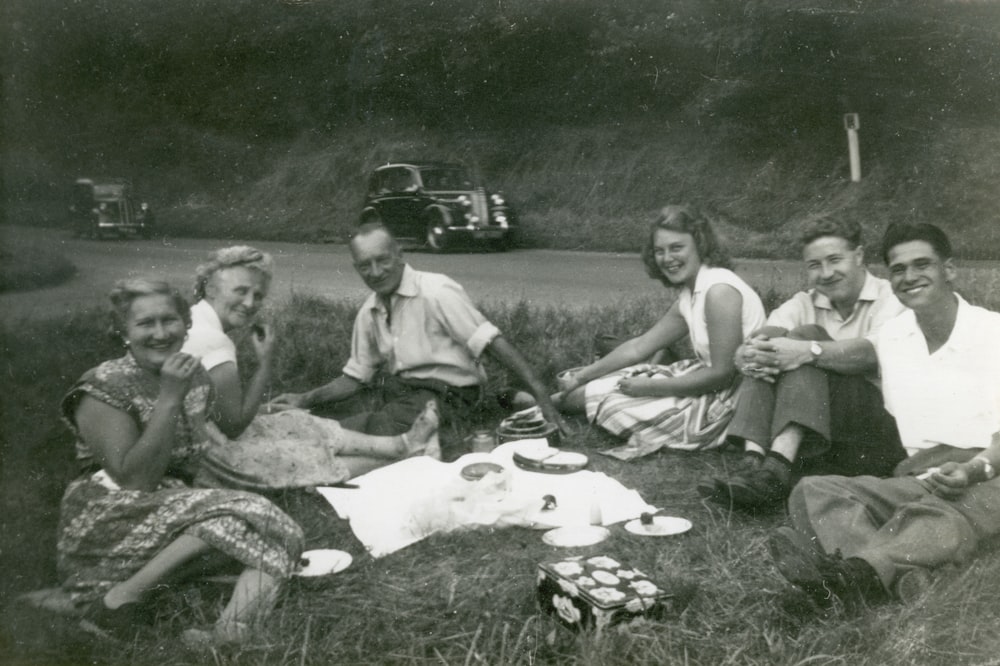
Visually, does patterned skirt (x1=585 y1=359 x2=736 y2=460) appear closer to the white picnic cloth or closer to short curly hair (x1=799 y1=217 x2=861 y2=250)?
the white picnic cloth

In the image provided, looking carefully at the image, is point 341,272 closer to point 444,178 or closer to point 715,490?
point 444,178

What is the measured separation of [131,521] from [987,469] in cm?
295

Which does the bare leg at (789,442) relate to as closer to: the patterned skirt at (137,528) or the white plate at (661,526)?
the white plate at (661,526)

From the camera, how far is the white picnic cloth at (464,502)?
3365 millimetres

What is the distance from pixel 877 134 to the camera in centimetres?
473

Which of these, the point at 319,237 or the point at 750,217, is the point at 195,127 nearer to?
the point at 319,237

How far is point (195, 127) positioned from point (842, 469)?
354 centimetres

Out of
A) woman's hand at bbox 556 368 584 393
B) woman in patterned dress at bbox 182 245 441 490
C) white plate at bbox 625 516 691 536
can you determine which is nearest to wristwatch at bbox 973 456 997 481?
white plate at bbox 625 516 691 536

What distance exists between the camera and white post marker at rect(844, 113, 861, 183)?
4.67 metres

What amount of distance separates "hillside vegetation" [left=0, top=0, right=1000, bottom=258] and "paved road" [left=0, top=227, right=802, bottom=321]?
16 centimetres

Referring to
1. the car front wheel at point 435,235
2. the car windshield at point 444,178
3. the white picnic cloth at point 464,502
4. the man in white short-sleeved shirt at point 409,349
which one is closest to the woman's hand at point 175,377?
the white picnic cloth at point 464,502

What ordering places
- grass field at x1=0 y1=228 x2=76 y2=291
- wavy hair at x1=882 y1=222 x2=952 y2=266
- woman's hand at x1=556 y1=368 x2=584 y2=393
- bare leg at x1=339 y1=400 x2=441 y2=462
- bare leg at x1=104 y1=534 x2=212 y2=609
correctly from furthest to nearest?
1. woman's hand at x1=556 y1=368 x2=584 y2=393
2. bare leg at x1=339 y1=400 x2=441 y2=462
3. grass field at x1=0 y1=228 x2=76 y2=291
4. wavy hair at x1=882 y1=222 x2=952 y2=266
5. bare leg at x1=104 y1=534 x2=212 y2=609

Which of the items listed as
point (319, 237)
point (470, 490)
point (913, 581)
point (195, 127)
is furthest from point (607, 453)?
point (195, 127)

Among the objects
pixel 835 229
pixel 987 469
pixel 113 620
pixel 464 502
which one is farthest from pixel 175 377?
pixel 835 229
